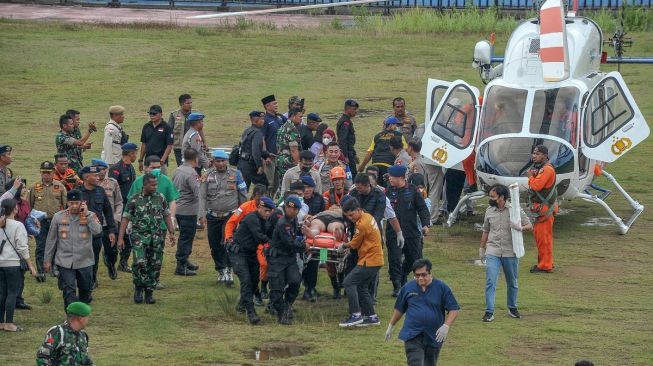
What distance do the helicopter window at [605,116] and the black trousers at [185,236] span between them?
5930 millimetres

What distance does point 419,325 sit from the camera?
1235 centimetres

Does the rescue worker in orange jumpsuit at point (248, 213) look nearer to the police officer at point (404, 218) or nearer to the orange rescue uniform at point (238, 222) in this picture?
the orange rescue uniform at point (238, 222)

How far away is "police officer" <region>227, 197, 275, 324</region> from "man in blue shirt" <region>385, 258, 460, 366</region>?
9.63 ft

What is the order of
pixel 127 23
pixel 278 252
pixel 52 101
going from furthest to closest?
pixel 127 23 < pixel 52 101 < pixel 278 252

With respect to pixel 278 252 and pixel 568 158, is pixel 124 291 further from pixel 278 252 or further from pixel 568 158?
pixel 568 158

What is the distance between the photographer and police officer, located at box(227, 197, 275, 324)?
15.1 meters

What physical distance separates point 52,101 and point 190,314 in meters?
14.9

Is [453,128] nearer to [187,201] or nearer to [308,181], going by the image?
[308,181]

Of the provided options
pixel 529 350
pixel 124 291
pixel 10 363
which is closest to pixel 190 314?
pixel 124 291

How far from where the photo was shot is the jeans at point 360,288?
14.8 m

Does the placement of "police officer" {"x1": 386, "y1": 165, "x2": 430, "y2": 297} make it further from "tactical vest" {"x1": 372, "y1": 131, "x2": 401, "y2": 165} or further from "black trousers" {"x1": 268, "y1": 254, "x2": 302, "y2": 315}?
"tactical vest" {"x1": 372, "y1": 131, "x2": 401, "y2": 165}

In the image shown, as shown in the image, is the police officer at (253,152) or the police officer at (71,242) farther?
the police officer at (253,152)

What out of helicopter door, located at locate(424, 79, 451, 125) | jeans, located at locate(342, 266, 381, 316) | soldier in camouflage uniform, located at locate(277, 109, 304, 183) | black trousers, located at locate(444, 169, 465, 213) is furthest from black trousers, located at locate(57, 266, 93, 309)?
helicopter door, located at locate(424, 79, 451, 125)

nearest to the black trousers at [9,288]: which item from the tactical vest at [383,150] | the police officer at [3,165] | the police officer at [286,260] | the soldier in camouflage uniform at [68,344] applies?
the police officer at [3,165]
